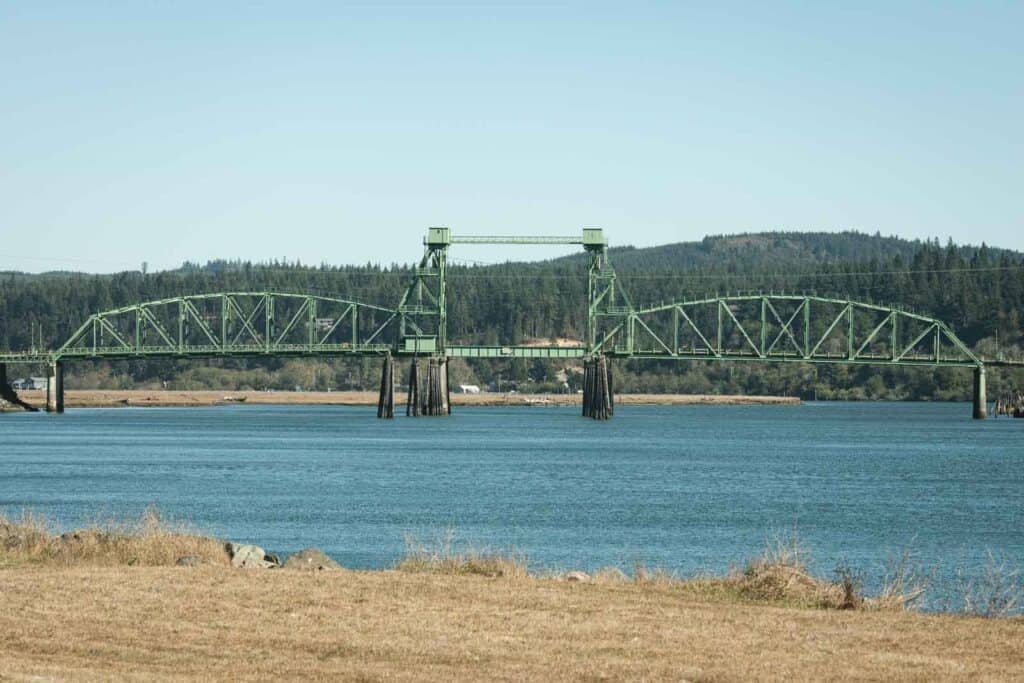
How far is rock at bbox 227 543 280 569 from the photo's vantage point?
31969 millimetres

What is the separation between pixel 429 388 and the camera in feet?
520

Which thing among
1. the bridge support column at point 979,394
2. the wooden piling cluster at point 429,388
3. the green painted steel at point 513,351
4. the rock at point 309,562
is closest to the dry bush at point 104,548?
the rock at point 309,562

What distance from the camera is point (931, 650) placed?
77.3ft

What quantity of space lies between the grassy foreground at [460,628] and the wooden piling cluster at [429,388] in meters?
124

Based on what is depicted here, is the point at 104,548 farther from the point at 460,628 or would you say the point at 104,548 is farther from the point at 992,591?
the point at 992,591

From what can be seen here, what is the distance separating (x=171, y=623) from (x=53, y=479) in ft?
169

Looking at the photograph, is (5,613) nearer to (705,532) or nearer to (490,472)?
(705,532)

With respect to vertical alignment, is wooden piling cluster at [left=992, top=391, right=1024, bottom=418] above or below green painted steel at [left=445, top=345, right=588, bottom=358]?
below

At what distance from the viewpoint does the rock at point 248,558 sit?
105 feet

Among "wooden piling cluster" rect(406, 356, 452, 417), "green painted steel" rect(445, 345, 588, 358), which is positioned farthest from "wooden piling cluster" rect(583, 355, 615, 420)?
"wooden piling cluster" rect(406, 356, 452, 417)

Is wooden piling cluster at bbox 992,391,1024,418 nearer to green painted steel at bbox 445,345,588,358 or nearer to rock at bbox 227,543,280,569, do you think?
green painted steel at bbox 445,345,588,358

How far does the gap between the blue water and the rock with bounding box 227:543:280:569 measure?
26.1 feet

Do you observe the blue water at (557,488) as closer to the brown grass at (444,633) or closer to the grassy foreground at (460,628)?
the grassy foreground at (460,628)

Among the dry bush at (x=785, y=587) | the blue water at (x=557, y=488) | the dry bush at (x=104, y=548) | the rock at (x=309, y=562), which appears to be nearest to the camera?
the dry bush at (x=785, y=587)
